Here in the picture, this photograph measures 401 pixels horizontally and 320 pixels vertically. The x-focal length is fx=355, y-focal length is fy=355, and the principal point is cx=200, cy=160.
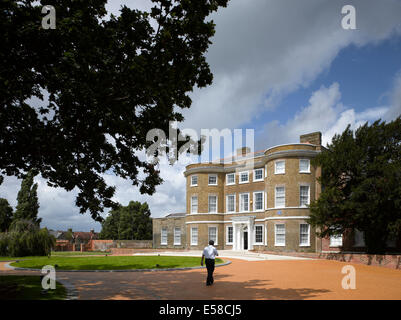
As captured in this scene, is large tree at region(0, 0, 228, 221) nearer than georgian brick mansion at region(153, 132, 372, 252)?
Yes

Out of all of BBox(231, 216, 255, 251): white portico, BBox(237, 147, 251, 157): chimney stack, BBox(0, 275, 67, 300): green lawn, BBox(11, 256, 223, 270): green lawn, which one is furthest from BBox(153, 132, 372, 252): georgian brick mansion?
BBox(0, 275, 67, 300): green lawn

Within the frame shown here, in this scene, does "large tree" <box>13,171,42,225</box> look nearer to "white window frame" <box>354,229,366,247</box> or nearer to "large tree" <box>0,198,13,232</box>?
"large tree" <box>0,198,13,232</box>

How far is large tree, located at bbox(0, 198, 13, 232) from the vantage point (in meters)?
54.0

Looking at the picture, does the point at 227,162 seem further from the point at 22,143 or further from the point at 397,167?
the point at 22,143

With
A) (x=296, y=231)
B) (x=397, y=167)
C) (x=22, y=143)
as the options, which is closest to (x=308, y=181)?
(x=296, y=231)

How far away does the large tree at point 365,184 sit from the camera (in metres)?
23.0

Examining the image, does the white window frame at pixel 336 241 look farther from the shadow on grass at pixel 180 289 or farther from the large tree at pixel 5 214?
the large tree at pixel 5 214

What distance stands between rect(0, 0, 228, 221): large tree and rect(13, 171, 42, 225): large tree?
42.8m

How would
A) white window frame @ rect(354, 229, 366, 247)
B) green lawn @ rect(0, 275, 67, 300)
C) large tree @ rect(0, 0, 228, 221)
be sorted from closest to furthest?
large tree @ rect(0, 0, 228, 221) → green lawn @ rect(0, 275, 67, 300) → white window frame @ rect(354, 229, 366, 247)

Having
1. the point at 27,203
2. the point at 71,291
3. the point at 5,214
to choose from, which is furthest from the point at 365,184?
the point at 5,214

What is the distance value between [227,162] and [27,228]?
22.9 m

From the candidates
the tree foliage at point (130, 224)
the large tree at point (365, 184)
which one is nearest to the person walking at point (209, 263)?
the large tree at point (365, 184)

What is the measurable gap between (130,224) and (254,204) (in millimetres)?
33718

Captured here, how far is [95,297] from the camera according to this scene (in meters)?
10.4
